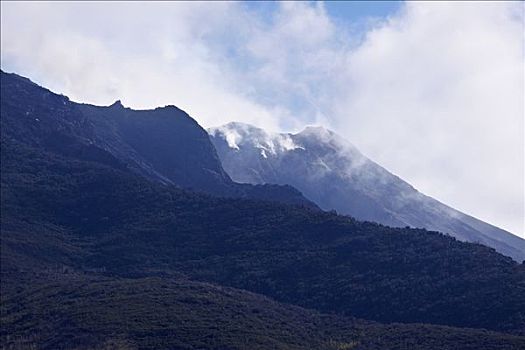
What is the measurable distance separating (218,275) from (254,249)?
13424mm

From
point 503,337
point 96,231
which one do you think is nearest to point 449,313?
point 503,337

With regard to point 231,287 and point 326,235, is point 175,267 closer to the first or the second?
point 231,287

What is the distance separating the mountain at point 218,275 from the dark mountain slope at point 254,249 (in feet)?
1.05

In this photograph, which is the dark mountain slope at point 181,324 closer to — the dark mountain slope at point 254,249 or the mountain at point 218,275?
the mountain at point 218,275

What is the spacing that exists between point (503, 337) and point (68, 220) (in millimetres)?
96328

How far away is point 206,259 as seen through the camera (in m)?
157

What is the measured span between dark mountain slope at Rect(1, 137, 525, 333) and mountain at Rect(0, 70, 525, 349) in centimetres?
32

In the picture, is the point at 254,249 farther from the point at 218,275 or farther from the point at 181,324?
the point at 181,324

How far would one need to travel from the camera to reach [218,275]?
14838cm

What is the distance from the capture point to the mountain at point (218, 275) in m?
108

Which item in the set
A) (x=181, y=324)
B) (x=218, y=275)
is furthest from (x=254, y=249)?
(x=181, y=324)

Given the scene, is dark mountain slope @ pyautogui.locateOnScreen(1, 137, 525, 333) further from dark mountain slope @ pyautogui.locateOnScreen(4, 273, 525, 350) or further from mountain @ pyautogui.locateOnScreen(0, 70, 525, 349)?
dark mountain slope @ pyautogui.locateOnScreen(4, 273, 525, 350)

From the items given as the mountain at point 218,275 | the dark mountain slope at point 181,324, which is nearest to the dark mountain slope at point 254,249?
the mountain at point 218,275

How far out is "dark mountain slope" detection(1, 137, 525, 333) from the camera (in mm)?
129500
